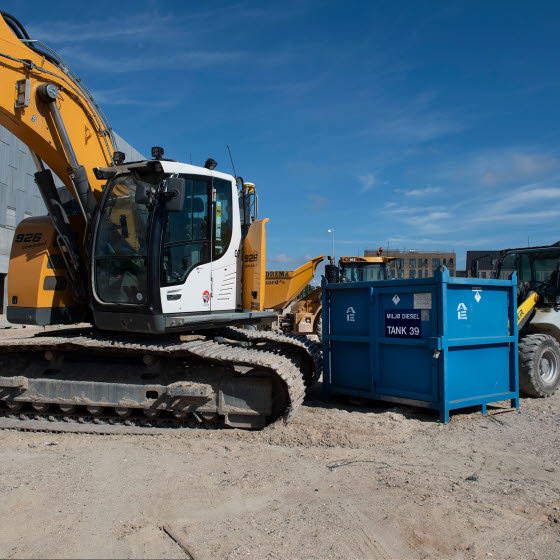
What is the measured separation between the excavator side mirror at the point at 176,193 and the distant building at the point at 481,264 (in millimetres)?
6028

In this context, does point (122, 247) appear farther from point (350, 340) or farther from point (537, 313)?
point (537, 313)

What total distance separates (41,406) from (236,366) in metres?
2.44

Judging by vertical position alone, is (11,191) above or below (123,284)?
above

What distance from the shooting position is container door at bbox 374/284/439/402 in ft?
20.9

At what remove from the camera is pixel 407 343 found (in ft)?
21.5

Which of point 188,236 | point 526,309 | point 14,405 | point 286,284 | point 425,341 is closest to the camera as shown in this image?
point 188,236

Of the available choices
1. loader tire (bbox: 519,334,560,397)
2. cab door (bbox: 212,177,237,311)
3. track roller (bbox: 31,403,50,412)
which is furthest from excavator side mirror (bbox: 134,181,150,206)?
loader tire (bbox: 519,334,560,397)

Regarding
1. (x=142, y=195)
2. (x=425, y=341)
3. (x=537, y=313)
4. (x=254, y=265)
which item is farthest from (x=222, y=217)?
(x=537, y=313)

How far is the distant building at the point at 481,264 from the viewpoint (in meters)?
9.63

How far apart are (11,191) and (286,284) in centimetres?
1848

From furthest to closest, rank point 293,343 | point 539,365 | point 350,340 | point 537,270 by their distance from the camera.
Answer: point 537,270 < point 539,365 < point 350,340 < point 293,343

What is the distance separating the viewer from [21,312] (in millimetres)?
6320

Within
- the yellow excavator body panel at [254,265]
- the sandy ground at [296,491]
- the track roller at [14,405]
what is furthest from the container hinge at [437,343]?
the track roller at [14,405]

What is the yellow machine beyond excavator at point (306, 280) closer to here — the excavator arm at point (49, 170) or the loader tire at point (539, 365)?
the loader tire at point (539, 365)
